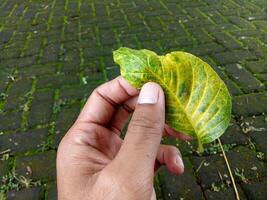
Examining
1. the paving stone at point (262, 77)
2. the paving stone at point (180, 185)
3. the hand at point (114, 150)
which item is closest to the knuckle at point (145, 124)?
the hand at point (114, 150)

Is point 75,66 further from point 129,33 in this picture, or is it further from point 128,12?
point 128,12

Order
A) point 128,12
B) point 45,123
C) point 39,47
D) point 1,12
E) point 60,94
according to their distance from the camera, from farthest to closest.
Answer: point 1,12
point 128,12
point 39,47
point 60,94
point 45,123

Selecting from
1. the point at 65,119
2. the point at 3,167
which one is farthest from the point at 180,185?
the point at 3,167

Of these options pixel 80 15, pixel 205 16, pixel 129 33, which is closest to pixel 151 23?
pixel 129 33

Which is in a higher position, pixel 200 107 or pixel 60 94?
pixel 200 107

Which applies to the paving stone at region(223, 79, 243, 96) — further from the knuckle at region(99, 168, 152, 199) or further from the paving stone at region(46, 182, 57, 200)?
the knuckle at region(99, 168, 152, 199)

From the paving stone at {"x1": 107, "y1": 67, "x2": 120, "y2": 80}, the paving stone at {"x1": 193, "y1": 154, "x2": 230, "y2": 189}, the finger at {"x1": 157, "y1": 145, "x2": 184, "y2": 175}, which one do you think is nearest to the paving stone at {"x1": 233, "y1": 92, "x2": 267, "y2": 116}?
the paving stone at {"x1": 193, "y1": 154, "x2": 230, "y2": 189}

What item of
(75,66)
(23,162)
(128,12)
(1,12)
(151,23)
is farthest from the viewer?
(1,12)

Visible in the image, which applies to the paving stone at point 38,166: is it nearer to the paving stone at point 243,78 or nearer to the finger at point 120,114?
the finger at point 120,114
